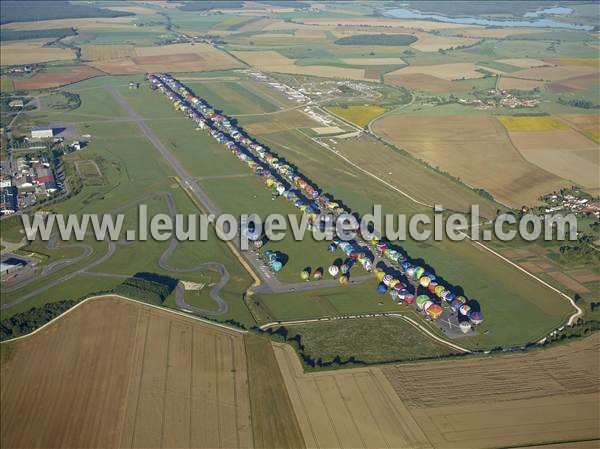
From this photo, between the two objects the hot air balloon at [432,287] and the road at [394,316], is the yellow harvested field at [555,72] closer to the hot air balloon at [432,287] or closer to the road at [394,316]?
the hot air balloon at [432,287]

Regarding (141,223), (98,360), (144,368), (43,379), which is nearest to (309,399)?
(144,368)

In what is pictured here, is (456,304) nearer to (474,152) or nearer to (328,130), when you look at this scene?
(474,152)

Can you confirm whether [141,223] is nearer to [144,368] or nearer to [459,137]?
[144,368]

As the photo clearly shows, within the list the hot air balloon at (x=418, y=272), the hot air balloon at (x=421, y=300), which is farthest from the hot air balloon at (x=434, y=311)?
the hot air balloon at (x=418, y=272)

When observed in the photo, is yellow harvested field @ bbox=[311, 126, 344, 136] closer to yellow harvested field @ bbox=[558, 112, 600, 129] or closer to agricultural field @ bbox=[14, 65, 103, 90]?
yellow harvested field @ bbox=[558, 112, 600, 129]

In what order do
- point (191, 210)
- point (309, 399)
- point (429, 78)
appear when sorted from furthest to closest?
point (429, 78) < point (191, 210) < point (309, 399)

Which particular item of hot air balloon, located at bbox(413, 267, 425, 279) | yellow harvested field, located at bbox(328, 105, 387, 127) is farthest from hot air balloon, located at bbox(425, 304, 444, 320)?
yellow harvested field, located at bbox(328, 105, 387, 127)
